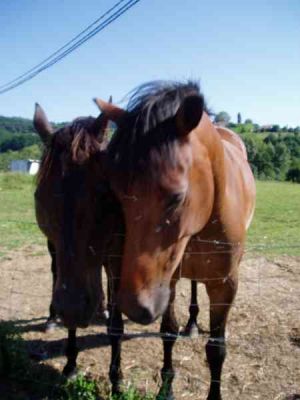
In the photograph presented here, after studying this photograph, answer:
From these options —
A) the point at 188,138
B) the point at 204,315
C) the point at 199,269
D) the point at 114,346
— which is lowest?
the point at 204,315

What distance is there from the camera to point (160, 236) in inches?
84.4

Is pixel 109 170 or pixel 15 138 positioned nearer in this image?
pixel 109 170

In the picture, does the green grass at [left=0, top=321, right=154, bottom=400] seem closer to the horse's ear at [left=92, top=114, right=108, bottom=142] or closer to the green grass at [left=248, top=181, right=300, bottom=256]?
the horse's ear at [left=92, top=114, right=108, bottom=142]

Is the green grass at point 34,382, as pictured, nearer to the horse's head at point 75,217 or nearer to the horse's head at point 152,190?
the horse's head at point 75,217

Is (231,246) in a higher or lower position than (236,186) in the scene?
lower

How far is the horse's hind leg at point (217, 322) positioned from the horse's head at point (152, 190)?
3.20ft

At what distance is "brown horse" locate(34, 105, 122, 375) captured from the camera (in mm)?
2434

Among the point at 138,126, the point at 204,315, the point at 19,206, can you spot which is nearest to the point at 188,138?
the point at 138,126

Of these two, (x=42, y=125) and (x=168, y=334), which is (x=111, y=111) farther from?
(x=168, y=334)

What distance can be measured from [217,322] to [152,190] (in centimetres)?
162

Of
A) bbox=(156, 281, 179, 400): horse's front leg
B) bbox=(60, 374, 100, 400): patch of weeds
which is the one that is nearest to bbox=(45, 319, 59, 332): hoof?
bbox=(60, 374, 100, 400): patch of weeds

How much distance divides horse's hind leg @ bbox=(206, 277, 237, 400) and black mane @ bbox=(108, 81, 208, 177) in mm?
1404

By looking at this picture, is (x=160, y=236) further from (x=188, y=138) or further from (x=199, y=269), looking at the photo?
(x=199, y=269)

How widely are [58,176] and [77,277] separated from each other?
24.8 inches
